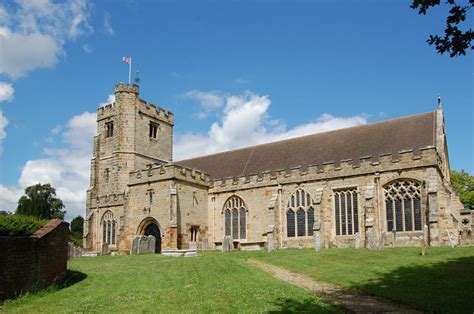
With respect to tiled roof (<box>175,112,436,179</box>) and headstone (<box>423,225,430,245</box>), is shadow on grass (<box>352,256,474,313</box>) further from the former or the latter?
tiled roof (<box>175,112,436,179</box>)

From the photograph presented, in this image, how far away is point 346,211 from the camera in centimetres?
2773

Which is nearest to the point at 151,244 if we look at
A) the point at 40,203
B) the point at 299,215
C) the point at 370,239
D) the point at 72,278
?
the point at 299,215

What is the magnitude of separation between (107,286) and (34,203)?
3947cm

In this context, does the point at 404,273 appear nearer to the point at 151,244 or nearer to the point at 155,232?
the point at 151,244

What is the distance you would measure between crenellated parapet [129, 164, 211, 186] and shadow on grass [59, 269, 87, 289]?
13977mm

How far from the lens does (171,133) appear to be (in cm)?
4219

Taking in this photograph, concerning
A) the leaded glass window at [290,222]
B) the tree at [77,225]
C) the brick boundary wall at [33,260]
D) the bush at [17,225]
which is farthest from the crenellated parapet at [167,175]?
the tree at [77,225]

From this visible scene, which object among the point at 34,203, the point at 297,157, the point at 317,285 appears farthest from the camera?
the point at 34,203

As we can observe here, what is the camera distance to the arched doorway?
31.1m

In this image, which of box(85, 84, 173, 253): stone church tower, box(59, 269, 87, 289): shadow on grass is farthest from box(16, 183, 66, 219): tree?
box(59, 269, 87, 289): shadow on grass

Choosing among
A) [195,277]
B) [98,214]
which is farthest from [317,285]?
[98,214]

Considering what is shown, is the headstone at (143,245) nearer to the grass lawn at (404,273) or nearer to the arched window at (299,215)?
the arched window at (299,215)

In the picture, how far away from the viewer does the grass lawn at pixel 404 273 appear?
1044cm

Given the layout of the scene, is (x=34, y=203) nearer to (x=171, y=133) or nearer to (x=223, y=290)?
(x=171, y=133)
